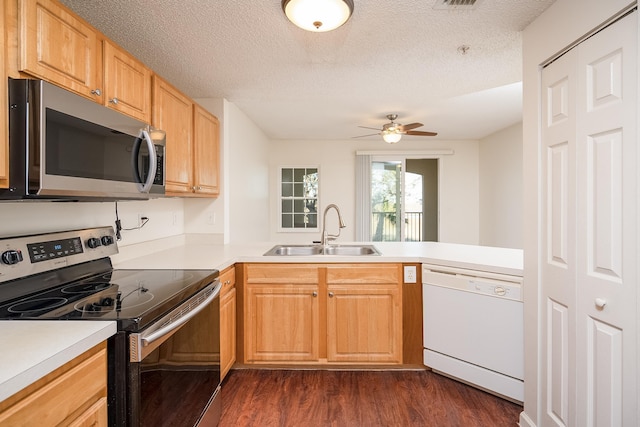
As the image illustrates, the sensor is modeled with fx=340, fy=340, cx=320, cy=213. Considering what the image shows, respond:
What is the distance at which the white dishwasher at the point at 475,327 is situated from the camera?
2.01m

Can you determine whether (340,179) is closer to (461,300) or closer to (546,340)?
(461,300)

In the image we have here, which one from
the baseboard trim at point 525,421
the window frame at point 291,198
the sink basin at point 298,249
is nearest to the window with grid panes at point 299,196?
the window frame at point 291,198

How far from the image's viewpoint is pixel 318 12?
1640 millimetres

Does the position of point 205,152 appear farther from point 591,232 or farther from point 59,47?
point 591,232

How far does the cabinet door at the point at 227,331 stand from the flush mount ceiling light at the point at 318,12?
5.42ft

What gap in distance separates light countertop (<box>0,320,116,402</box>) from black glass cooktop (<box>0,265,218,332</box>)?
6 centimetres

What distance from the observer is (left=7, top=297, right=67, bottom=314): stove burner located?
3.86 ft

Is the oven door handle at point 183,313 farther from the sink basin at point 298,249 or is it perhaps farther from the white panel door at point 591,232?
the white panel door at point 591,232

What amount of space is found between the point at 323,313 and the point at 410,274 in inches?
26.6

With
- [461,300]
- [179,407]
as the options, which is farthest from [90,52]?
[461,300]

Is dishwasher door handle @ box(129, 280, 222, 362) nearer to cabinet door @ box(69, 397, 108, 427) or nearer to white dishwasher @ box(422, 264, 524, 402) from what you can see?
cabinet door @ box(69, 397, 108, 427)

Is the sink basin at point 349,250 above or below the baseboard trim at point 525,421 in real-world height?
above

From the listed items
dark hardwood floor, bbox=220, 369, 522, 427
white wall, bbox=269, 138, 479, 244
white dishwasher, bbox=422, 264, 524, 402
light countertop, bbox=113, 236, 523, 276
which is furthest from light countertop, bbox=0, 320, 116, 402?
white wall, bbox=269, 138, 479, 244

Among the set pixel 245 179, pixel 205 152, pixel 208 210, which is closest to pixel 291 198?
pixel 245 179
